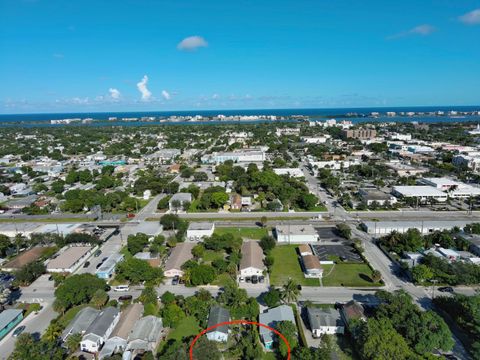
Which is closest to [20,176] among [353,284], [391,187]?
[353,284]

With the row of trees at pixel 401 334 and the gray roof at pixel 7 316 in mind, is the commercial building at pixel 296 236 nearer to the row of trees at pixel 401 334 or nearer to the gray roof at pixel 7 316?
the row of trees at pixel 401 334

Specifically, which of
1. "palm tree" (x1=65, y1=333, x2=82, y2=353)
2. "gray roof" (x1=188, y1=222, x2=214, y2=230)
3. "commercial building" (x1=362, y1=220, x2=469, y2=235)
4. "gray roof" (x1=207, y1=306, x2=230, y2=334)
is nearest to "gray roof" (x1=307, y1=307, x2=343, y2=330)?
"gray roof" (x1=207, y1=306, x2=230, y2=334)

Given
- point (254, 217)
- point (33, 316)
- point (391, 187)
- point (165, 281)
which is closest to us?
point (33, 316)

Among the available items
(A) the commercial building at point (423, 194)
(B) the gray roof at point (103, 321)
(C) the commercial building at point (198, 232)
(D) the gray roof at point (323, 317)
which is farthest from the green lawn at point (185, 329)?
(A) the commercial building at point (423, 194)

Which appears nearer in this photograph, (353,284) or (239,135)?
(353,284)

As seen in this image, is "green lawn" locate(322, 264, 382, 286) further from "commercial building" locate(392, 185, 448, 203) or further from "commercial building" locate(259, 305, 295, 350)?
"commercial building" locate(392, 185, 448, 203)

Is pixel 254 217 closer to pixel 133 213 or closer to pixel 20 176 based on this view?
pixel 133 213
